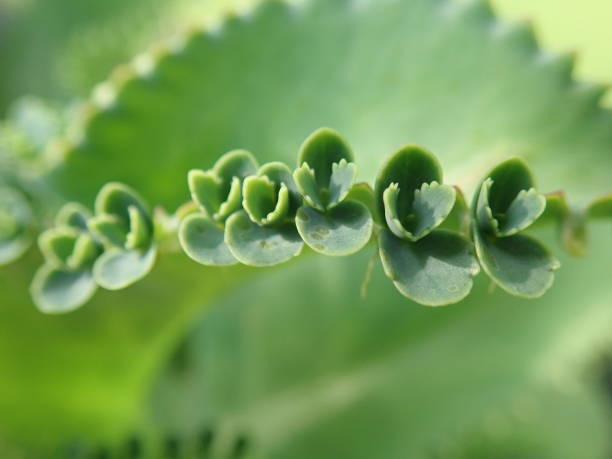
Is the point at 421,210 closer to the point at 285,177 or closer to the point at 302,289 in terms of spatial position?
the point at 285,177

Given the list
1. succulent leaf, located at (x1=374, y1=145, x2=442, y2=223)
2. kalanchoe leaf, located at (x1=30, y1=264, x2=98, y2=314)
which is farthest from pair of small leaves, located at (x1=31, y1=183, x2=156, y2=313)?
succulent leaf, located at (x1=374, y1=145, x2=442, y2=223)

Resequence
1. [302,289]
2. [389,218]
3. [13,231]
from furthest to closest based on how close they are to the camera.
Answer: [302,289] → [13,231] → [389,218]

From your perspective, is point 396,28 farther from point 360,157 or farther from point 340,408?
point 340,408

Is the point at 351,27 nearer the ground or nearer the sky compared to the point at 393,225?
nearer the sky

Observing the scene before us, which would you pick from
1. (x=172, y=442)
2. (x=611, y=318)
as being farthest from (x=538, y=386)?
(x=172, y=442)

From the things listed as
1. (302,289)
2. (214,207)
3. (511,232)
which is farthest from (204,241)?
(302,289)

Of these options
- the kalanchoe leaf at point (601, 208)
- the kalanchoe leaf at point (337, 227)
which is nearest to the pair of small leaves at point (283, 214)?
the kalanchoe leaf at point (337, 227)

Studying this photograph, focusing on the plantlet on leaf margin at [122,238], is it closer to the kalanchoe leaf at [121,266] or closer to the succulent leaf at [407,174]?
the kalanchoe leaf at [121,266]
